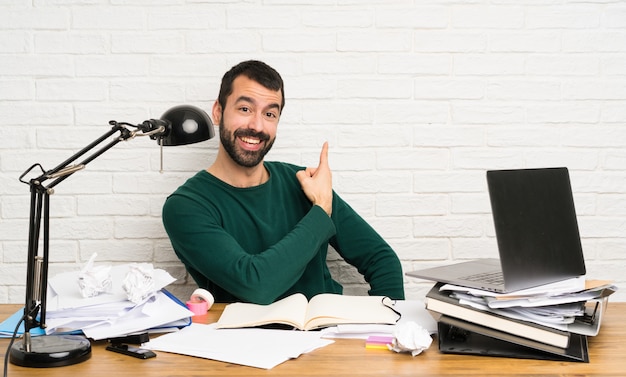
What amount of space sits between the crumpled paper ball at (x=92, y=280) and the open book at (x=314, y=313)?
273mm

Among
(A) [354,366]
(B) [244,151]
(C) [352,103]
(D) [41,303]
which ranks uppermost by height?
(C) [352,103]

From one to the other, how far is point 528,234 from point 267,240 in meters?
0.99

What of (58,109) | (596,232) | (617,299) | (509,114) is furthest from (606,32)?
(58,109)

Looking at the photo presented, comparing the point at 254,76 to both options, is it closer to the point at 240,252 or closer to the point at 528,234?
the point at 240,252

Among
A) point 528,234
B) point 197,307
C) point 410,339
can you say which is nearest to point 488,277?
point 528,234

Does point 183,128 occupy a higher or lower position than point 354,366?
higher

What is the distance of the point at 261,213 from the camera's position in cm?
221

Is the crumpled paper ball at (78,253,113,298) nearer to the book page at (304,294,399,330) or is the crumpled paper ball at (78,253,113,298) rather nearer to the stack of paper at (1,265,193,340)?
the stack of paper at (1,265,193,340)

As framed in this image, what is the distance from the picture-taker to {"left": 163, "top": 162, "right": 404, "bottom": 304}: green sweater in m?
1.84

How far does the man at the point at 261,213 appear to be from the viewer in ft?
6.31

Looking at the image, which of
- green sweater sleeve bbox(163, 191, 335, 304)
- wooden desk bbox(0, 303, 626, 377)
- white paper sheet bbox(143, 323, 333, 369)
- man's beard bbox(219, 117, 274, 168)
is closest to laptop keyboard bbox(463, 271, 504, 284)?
wooden desk bbox(0, 303, 626, 377)

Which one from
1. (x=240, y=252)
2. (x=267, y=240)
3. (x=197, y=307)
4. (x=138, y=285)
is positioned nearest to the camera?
(x=138, y=285)

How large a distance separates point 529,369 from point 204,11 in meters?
1.67

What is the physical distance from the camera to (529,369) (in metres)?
1.26
